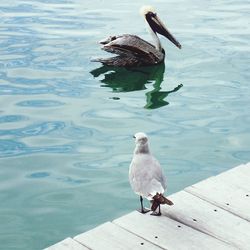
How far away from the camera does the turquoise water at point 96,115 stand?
234 inches

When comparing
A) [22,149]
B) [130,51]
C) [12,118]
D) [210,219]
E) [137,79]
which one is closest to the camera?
[210,219]

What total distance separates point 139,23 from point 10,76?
4.38 metres

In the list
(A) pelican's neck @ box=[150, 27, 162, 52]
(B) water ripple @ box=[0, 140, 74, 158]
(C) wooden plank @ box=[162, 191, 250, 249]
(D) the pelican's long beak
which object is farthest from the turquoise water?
(C) wooden plank @ box=[162, 191, 250, 249]

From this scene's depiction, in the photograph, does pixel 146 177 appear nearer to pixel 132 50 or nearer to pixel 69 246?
pixel 69 246

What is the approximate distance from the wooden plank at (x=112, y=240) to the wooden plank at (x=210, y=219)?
1.32 ft

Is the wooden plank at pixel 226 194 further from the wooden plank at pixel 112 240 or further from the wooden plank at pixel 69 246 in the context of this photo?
the wooden plank at pixel 69 246

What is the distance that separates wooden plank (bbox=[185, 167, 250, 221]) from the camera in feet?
15.2

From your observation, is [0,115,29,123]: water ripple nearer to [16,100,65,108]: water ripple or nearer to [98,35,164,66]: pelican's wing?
[16,100,65,108]: water ripple

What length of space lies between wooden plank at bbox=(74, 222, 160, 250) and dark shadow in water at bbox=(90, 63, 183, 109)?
4.67 m

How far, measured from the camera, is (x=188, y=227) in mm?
4344

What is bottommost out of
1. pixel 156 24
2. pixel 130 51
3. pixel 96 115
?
pixel 96 115

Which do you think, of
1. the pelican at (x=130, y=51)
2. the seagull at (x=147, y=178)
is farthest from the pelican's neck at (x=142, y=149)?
the pelican at (x=130, y=51)

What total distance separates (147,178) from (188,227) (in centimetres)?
43

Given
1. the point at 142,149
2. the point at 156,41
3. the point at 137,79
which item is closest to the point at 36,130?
the point at 137,79
